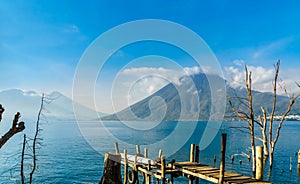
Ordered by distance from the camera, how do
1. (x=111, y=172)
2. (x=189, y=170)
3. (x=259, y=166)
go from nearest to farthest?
(x=111, y=172)
(x=259, y=166)
(x=189, y=170)

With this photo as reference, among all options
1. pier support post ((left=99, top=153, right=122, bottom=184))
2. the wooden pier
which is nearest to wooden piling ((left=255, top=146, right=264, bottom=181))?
the wooden pier

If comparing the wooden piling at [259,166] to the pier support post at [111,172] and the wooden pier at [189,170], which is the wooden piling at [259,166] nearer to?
the wooden pier at [189,170]

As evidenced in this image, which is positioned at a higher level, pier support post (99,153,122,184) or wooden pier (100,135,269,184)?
pier support post (99,153,122,184)

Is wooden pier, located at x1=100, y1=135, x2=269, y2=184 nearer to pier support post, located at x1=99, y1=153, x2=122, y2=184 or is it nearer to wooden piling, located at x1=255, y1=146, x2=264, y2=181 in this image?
pier support post, located at x1=99, y1=153, x2=122, y2=184

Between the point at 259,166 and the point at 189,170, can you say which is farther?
the point at 189,170

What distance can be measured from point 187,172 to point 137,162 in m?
5.20

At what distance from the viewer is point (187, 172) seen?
14.1m

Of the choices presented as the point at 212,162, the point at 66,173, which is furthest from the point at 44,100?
the point at 212,162

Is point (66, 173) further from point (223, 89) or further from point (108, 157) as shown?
point (108, 157)

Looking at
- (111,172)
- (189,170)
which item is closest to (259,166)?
(189,170)

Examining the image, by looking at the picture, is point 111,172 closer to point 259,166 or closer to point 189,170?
point 189,170

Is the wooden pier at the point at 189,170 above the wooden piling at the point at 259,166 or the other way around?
the other way around

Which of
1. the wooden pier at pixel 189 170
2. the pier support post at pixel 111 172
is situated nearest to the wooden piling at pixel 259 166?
the wooden pier at pixel 189 170

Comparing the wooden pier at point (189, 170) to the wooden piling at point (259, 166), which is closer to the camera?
the wooden pier at point (189, 170)
